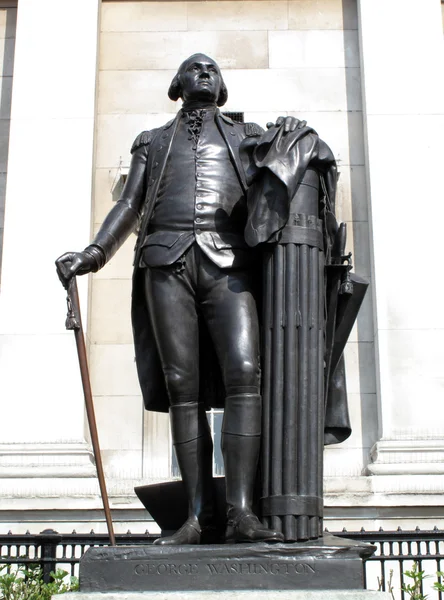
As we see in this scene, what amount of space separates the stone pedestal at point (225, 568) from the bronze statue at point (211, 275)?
0.23 metres

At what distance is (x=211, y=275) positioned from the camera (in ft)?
19.9

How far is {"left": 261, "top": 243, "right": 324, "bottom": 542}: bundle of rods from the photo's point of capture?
5.54 m

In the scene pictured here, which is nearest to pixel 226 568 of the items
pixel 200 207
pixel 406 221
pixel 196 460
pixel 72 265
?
pixel 196 460

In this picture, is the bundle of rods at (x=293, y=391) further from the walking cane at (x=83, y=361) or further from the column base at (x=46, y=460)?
the column base at (x=46, y=460)

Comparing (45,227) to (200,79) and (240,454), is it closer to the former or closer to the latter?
(200,79)

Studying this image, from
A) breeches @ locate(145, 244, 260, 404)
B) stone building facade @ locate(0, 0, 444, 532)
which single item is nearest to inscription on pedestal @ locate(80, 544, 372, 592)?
breeches @ locate(145, 244, 260, 404)

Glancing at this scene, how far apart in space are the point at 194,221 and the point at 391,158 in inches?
327

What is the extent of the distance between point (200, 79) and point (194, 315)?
5.22ft

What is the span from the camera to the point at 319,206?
6246mm

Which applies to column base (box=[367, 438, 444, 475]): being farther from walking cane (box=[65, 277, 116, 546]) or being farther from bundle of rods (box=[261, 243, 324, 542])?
walking cane (box=[65, 277, 116, 546])

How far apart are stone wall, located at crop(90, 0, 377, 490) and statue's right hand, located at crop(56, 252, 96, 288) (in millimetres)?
7153

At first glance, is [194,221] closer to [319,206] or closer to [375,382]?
[319,206]

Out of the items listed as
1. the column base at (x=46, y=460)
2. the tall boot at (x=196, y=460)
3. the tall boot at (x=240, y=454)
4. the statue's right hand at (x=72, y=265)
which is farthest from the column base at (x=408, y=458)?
the statue's right hand at (x=72, y=265)

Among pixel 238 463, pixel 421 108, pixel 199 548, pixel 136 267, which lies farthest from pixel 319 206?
pixel 421 108
